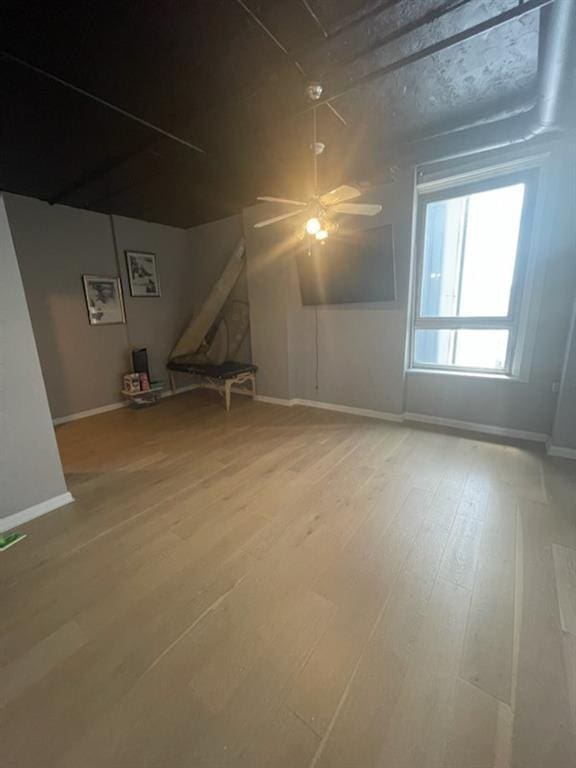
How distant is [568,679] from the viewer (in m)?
1.09

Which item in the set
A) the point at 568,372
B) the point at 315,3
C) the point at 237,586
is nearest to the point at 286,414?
the point at 237,586

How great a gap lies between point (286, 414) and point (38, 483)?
2555mm

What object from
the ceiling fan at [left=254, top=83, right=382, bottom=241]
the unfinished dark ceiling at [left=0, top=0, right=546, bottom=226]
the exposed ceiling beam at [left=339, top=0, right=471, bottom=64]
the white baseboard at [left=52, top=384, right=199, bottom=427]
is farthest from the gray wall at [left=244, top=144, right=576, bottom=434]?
the white baseboard at [left=52, top=384, right=199, bottom=427]

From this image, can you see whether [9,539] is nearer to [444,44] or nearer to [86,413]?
[86,413]

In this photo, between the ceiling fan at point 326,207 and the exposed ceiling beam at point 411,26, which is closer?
the exposed ceiling beam at point 411,26

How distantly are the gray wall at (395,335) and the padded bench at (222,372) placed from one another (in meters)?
0.22

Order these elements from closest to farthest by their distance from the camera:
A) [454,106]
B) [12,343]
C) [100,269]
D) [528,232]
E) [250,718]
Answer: [250,718] < [12,343] < [454,106] < [528,232] < [100,269]

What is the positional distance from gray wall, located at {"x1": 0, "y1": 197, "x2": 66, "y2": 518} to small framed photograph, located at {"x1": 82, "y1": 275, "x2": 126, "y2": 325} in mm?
2515

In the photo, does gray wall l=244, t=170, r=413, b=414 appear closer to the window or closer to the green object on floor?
the window

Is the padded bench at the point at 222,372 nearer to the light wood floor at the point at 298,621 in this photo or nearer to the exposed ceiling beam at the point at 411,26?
the light wood floor at the point at 298,621

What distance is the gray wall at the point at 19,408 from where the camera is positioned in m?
1.85

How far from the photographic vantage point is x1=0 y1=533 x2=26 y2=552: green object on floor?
1820 mm

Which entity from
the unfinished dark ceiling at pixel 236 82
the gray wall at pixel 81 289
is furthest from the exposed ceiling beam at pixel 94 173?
the gray wall at pixel 81 289

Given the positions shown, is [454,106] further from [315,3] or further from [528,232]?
[315,3]
